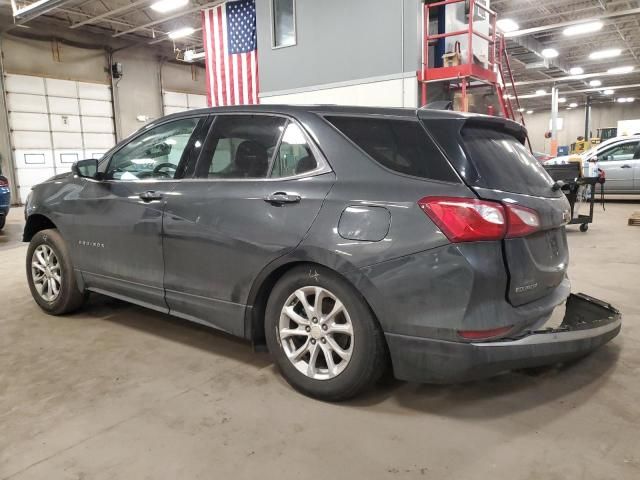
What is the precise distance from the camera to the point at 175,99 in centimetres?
1891

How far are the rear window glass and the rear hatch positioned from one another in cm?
5

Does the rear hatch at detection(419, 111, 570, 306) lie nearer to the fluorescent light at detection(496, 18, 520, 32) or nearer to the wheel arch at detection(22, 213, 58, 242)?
the wheel arch at detection(22, 213, 58, 242)

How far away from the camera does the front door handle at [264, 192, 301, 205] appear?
→ 2468 millimetres

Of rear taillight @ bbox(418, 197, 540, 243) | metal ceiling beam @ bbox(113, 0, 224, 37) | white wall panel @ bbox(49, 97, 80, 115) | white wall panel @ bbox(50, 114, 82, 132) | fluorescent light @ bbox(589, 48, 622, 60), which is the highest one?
metal ceiling beam @ bbox(113, 0, 224, 37)

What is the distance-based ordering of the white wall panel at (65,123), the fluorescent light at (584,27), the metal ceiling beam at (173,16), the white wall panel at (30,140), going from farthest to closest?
the white wall panel at (65,123)
the white wall panel at (30,140)
the fluorescent light at (584,27)
the metal ceiling beam at (173,16)

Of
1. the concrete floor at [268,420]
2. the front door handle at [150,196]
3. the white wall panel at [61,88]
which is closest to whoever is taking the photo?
the concrete floor at [268,420]

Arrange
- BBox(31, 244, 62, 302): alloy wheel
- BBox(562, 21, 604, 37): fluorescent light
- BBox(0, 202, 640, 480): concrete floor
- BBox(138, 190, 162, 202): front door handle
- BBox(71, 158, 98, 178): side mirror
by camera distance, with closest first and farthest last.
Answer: BBox(0, 202, 640, 480): concrete floor
BBox(138, 190, 162, 202): front door handle
BBox(71, 158, 98, 178): side mirror
BBox(31, 244, 62, 302): alloy wheel
BBox(562, 21, 604, 37): fluorescent light

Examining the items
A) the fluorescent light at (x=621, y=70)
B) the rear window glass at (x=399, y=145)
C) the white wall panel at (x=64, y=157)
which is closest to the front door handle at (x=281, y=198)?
the rear window glass at (x=399, y=145)

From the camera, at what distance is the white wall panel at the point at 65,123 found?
15.4m

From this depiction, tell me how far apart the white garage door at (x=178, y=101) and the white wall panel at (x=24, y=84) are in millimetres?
4315

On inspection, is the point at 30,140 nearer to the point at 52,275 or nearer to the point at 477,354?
the point at 52,275

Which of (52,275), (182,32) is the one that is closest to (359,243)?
(52,275)

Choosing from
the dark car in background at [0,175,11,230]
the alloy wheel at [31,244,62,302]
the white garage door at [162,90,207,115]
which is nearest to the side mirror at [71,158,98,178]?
the alloy wheel at [31,244,62,302]

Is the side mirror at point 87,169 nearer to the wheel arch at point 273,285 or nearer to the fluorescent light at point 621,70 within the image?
the wheel arch at point 273,285
